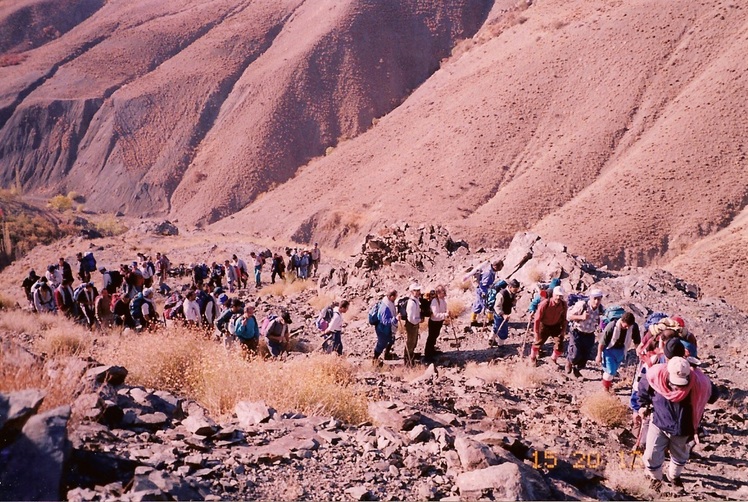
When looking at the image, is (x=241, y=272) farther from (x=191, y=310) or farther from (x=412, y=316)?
(x=412, y=316)

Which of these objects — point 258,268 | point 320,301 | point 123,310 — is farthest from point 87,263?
point 123,310

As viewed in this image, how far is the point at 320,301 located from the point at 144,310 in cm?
785

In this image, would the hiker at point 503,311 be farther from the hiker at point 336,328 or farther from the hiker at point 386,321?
the hiker at point 336,328

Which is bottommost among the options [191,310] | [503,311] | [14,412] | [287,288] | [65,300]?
[287,288]

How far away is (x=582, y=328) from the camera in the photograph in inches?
370

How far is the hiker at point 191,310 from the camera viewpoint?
11.2 metres

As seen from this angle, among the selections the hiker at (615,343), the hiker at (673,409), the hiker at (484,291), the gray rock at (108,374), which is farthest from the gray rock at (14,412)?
the hiker at (484,291)

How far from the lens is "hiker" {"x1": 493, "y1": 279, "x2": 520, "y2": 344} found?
1134 centimetres

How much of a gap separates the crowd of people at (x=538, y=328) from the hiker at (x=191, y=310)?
0.02 meters

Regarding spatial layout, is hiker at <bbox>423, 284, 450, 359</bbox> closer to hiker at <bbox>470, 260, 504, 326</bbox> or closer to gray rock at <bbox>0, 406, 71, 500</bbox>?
hiker at <bbox>470, 260, 504, 326</bbox>

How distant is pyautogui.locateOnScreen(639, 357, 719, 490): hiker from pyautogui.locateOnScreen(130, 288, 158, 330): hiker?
857cm

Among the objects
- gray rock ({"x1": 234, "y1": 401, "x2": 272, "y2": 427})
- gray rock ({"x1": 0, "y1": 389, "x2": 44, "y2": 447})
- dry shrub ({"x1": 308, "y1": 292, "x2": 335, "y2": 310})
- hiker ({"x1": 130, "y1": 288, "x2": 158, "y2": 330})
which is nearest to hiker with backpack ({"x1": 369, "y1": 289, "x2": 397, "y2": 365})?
hiker ({"x1": 130, "y1": 288, "x2": 158, "y2": 330})

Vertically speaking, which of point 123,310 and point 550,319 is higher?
point 550,319

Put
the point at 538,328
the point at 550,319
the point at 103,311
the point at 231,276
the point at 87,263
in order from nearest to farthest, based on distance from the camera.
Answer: the point at 550,319 < the point at 538,328 < the point at 103,311 < the point at 87,263 < the point at 231,276
